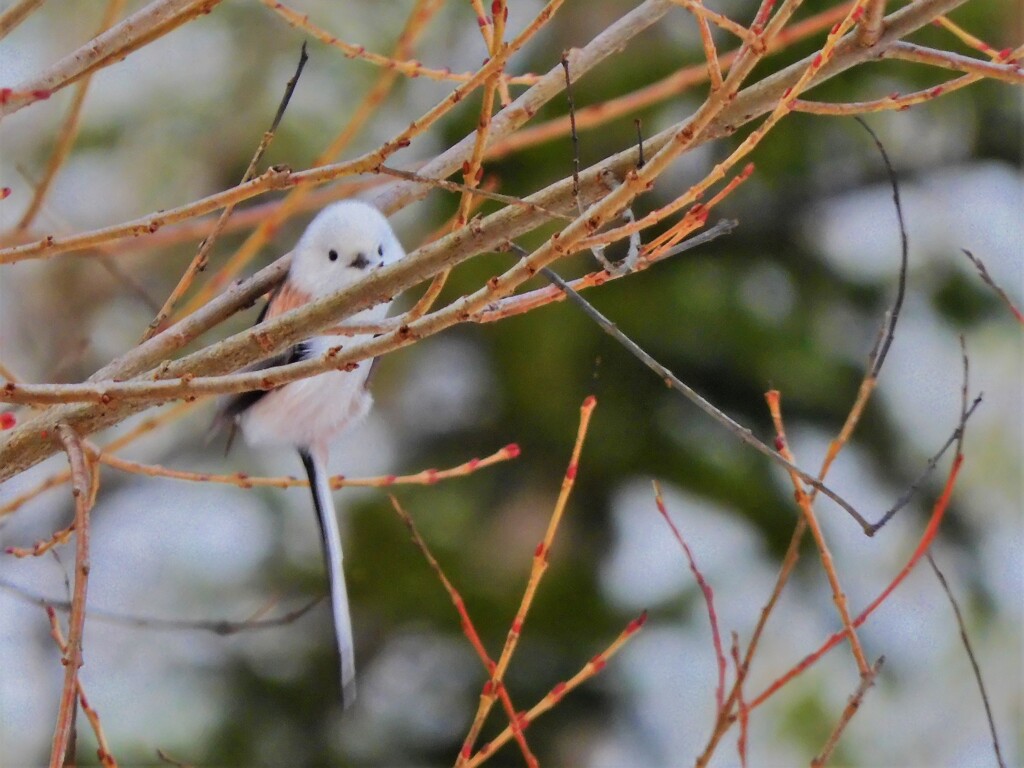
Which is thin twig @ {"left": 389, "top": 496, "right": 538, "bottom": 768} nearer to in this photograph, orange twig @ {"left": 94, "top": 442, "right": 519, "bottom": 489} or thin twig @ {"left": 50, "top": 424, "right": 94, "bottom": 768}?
orange twig @ {"left": 94, "top": 442, "right": 519, "bottom": 489}

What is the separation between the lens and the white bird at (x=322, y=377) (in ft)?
3.92

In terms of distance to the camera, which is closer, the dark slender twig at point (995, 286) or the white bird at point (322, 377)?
the dark slender twig at point (995, 286)

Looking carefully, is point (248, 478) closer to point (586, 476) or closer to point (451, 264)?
A: point (451, 264)

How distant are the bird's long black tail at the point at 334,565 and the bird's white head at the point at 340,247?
0.61 feet

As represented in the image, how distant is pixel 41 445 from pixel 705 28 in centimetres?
55

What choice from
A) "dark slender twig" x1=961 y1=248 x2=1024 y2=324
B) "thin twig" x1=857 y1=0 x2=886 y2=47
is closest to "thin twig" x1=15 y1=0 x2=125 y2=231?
"thin twig" x1=857 y1=0 x2=886 y2=47

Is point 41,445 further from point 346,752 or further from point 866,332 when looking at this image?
point 866,332

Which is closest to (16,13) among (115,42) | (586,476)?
(115,42)

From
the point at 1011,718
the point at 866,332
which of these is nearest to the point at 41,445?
the point at 866,332

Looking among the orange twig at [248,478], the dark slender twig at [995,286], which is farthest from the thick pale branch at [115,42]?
the dark slender twig at [995,286]

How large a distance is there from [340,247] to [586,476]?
116 centimetres

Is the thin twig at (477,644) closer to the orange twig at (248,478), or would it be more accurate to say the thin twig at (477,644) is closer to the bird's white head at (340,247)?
the orange twig at (248,478)

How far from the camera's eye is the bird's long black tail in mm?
959

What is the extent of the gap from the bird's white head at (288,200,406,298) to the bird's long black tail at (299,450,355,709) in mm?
187
